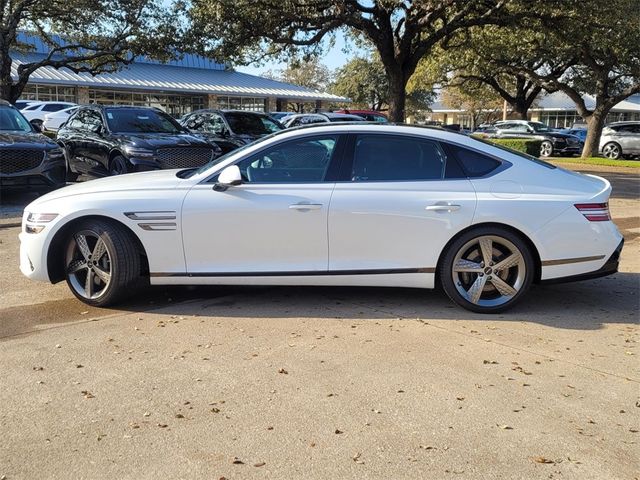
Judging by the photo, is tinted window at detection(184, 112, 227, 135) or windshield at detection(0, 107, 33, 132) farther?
tinted window at detection(184, 112, 227, 135)

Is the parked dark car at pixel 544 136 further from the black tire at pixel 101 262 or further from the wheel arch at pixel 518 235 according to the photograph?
the black tire at pixel 101 262

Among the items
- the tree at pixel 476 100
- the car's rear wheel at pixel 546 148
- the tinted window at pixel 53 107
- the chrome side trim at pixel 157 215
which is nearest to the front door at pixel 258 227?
the chrome side trim at pixel 157 215

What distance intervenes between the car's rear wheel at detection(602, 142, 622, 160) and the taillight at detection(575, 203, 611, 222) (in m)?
22.5

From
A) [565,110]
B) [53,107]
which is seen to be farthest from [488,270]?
[565,110]

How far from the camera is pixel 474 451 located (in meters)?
3.11

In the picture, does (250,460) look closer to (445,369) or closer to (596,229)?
(445,369)

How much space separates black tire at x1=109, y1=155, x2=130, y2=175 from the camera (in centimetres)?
1152

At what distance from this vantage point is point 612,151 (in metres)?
25.5

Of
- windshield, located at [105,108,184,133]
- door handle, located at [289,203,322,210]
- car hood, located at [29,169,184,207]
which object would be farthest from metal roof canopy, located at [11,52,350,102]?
door handle, located at [289,203,322,210]

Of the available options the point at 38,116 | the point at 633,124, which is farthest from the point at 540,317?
the point at 38,116

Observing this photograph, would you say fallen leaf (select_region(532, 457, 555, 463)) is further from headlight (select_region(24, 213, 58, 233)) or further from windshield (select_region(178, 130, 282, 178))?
headlight (select_region(24, 213, 58, 233))

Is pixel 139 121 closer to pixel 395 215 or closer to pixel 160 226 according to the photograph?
pixel 160 226

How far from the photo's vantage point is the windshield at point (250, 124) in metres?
14.5

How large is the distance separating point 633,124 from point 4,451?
27515 mm
